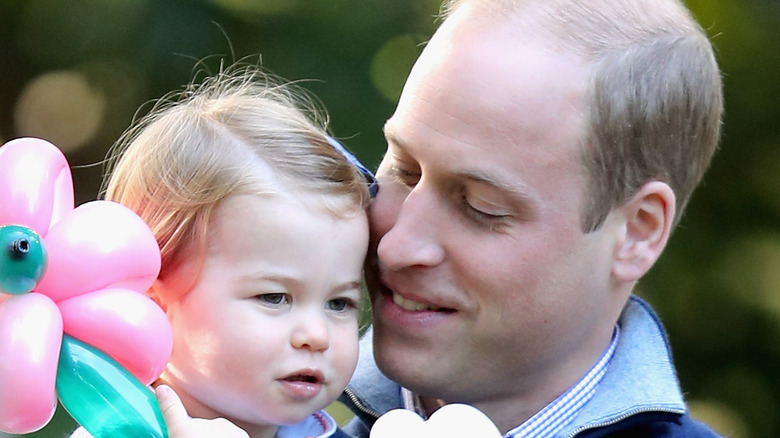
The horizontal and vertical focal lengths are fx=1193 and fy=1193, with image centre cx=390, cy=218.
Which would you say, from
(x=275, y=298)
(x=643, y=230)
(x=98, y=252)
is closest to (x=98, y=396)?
(x=98, y=252)

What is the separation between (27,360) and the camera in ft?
5.80

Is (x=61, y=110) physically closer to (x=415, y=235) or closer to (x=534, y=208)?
(x=415, y=235)

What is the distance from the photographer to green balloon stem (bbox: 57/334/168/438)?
183 centimetres

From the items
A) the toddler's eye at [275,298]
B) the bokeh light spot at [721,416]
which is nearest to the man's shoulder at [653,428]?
the toddler's eye at [275,298]

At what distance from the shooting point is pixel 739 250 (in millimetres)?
4254

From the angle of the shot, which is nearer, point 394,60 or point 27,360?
point 27,360

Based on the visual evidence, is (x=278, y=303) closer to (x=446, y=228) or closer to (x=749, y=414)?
(x=446, y=228)

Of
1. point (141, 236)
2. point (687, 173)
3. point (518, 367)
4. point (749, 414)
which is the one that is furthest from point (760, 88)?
point (141, 236)

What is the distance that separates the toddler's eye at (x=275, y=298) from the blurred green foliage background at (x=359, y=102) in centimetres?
202

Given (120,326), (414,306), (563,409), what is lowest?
(563,409)

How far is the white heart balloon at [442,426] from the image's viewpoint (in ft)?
6.41

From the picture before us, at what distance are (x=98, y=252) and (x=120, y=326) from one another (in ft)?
0.41

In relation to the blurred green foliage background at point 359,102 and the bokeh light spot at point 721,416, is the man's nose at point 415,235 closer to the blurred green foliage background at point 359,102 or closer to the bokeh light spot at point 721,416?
the blurred green foliage background at point 359,102

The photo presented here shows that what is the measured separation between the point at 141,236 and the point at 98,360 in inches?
9.1
